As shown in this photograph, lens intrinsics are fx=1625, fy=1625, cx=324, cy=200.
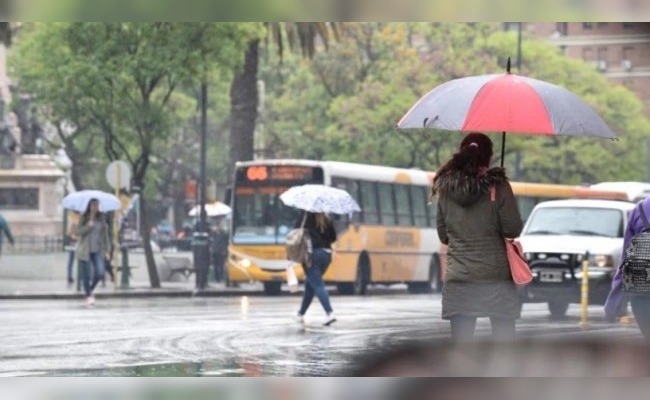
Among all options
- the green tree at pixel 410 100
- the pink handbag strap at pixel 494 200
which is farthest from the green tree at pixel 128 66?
the pink handbag strap at pixel 494 200

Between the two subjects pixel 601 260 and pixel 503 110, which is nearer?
pixel 503 110

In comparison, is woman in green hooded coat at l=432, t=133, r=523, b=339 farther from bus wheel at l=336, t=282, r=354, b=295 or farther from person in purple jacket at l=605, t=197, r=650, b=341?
bus wheel at l=336, t=282, r=354, b=295

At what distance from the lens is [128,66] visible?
33.6m

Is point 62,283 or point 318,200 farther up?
point 318,200

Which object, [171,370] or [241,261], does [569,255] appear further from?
[241,261]

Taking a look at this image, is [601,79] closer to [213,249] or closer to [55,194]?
[213,249]

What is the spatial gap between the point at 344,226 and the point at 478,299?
23.5 m

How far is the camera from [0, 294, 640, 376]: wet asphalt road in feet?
46.4

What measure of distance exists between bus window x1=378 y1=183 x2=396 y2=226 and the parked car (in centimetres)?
1075

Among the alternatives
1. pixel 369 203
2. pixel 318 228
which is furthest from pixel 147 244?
pixel 318 228

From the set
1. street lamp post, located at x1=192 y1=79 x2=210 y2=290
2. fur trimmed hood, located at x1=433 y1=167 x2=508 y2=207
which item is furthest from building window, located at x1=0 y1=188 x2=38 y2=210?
fur trimmed hood, located at x1=433 y1=167 x2=508 y2=207

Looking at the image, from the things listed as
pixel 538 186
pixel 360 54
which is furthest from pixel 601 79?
pixel 360 54

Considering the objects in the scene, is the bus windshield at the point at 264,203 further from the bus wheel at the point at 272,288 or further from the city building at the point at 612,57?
the city building at the point at 612,57

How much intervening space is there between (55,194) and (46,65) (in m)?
8.23
